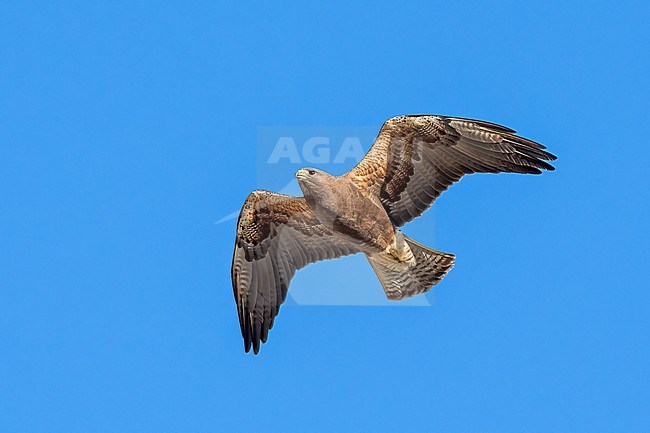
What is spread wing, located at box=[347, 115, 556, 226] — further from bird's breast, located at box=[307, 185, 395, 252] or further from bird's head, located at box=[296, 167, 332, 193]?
bird's head, located at box=[296, 167, 332, 193]

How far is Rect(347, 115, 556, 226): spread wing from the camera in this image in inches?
661

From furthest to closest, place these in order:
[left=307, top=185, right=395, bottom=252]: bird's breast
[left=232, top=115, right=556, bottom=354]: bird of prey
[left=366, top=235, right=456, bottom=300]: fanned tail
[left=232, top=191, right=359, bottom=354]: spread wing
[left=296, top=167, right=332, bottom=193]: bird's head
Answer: [left=232, top=191, right=359, bottom=354]: spread wing
[left=366, top=235, right=456, bottom=300]: fanned tail
[left=232, top=115, right=556, bottom=354]: bird of prey
[left=307, top=185, right=395, bottom=252]: bird's breast
[left=296, top=167, right=332, bottom=193]: bird's head

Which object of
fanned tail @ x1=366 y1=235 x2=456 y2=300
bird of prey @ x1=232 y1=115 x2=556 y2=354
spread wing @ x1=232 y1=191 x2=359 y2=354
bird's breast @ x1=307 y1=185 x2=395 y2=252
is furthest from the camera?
spread wing @ x1=232 y1=191 x2=359 y2=354

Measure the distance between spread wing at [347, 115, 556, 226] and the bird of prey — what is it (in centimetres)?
1

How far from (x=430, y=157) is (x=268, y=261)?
114 inches

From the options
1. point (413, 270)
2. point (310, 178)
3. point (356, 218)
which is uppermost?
point (310, 178)

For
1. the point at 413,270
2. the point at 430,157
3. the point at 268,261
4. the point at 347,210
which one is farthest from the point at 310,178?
the point at 413,270

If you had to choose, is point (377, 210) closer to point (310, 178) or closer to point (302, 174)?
point (310, 178)

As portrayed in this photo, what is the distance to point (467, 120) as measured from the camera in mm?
16828

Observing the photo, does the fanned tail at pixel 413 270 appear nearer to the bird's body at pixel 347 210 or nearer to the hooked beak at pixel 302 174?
the bird's body at pixel 347 210

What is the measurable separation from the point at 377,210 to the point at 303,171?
50.3 inches

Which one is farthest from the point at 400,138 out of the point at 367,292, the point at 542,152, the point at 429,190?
the point at 367,292

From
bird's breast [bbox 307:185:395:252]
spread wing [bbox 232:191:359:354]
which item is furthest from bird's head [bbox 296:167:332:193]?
spread wing [bbox 232:191:359:354]

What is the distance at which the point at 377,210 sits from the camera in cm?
1695
